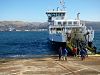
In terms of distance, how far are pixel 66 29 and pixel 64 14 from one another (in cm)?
1202

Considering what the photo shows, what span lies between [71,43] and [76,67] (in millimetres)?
27386

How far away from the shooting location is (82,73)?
2345 centimetres

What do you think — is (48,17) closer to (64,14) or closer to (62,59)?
(64,14)

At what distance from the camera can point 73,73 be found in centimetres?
2345

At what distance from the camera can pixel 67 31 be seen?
2576 inches

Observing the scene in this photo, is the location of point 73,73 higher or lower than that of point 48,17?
lower

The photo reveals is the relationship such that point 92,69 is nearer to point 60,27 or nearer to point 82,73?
point 82,73

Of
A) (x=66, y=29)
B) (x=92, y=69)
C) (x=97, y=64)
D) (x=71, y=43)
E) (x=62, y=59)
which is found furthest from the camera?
(x=66, y=29)

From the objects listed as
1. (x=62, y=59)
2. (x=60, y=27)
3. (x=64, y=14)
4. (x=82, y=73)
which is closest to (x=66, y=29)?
(x=60, y=27)

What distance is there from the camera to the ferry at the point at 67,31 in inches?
2191

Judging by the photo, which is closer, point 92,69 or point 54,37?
point 92,69

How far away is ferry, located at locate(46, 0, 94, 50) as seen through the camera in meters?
55.7

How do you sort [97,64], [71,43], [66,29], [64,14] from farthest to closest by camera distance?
[64,14] → [66,29] → [71,43] → [97,64]

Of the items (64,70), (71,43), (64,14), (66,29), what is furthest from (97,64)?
(64,14)
